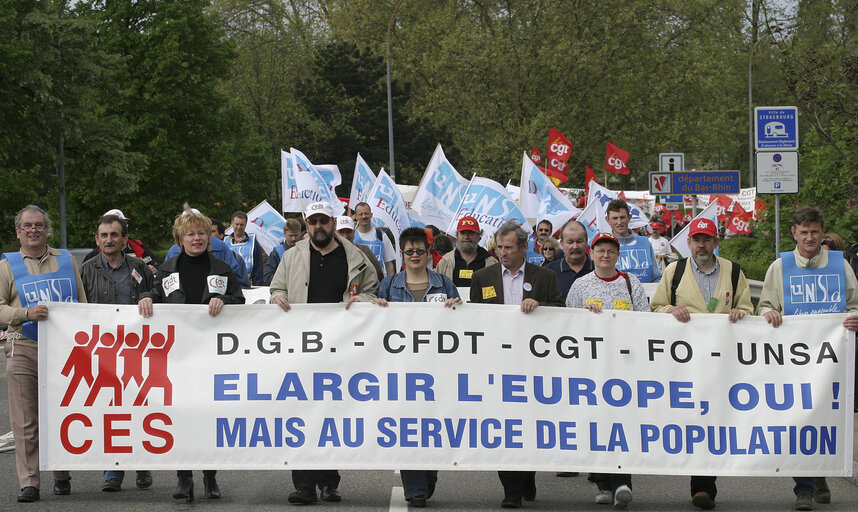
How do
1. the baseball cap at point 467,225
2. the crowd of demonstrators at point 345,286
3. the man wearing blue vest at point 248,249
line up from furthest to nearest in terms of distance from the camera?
1. the man wearing blue vest at point 248,249
2. the baseball cap at point 467,225
3. the crowd of demonstrators at point 345,286

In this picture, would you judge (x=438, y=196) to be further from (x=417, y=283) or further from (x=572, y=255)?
(x=417, y=283)

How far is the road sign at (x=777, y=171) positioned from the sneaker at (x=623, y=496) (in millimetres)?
6970

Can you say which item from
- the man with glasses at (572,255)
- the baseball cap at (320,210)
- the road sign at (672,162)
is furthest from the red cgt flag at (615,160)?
the baseball cap at (320,210)

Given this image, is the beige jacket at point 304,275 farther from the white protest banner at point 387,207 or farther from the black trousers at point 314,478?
the white protest banner at point 387,207

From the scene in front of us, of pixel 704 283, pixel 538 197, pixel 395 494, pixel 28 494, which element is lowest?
pixel 395 494

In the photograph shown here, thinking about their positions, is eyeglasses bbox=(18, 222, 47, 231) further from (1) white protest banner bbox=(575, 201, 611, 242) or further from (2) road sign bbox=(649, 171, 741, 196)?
(2) road sign bbox=(649, 171, 741, 196)

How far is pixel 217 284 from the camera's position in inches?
307

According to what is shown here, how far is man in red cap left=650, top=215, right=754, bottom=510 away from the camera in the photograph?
305 inches

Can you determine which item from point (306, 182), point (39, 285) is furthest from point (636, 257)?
point (306, 182)

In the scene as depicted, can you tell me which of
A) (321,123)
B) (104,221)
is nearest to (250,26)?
Result: (321,123)

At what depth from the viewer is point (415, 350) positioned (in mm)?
7590

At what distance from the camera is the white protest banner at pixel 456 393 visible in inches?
294

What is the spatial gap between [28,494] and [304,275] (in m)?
2.17

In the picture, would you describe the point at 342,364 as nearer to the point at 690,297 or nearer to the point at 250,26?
the point at 690,297
